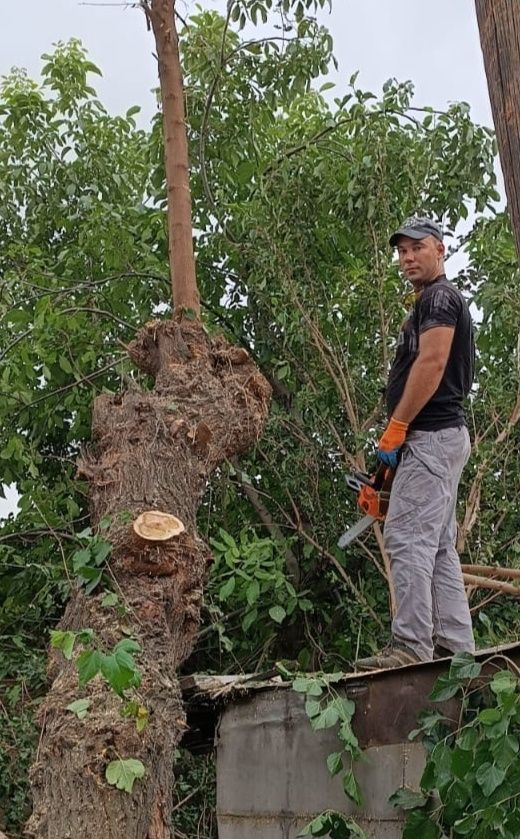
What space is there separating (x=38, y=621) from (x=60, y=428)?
141 centimetres

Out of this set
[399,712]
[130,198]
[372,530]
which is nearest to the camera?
[399,712]

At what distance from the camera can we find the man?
332 centimetres

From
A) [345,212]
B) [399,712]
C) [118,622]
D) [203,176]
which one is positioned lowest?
[399,712]

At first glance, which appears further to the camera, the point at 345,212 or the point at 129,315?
the point at 129,315

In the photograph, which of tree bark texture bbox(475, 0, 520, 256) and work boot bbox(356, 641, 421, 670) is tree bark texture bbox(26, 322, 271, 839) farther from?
tree bark texture bbox(475, 0, 520, 256)

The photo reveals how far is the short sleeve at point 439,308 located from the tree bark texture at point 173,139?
173cm

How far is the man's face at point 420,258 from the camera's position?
368 centimetres

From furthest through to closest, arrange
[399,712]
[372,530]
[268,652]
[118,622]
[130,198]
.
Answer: [130,198], [268,652], [372,530], [118,622], [399,712]

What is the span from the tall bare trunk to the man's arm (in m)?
0.97

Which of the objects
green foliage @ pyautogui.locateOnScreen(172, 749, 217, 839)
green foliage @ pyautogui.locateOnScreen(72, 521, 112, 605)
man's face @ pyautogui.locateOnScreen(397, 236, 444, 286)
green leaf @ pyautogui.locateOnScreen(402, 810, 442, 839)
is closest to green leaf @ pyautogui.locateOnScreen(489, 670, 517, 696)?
green leaf @ pyautogui.locateOnScreen(402, 810, 442, 839)

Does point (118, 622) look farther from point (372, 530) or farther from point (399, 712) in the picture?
point (372, 530)

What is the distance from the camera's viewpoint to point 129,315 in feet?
24.3

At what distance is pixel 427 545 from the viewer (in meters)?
3.38

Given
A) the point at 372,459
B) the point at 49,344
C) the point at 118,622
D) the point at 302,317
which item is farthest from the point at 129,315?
the point at 118,622
